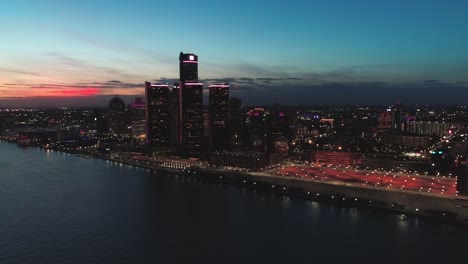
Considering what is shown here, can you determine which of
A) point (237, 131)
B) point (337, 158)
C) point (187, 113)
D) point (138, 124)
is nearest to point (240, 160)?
point (337, 158)

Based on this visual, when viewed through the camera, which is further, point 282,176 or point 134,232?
point 282,176

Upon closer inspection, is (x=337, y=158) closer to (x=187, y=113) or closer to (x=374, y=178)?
(x=374, y=178)

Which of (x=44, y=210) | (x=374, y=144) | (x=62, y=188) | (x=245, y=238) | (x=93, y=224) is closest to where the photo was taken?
(x=245, y=238)

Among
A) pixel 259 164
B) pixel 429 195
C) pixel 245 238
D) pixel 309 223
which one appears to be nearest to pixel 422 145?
pixel 259 164

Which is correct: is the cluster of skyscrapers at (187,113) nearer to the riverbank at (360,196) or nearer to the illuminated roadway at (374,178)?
the illuminated roadway at (374,178)

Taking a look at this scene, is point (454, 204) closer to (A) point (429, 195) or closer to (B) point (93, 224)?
(A) point (429, 195)

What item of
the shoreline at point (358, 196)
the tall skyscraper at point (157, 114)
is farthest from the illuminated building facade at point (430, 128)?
the shoreline at point (358, 196)
